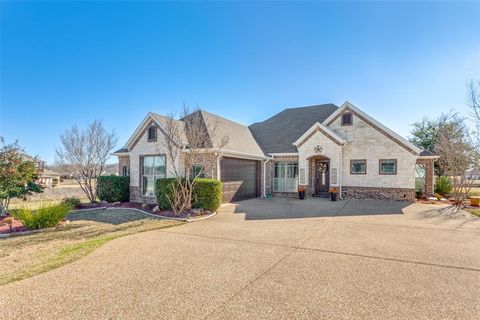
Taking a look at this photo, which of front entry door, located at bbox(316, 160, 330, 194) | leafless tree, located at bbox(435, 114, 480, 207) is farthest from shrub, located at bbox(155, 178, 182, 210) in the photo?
leafless tree, located at bbox(435, 114, 480, 207)

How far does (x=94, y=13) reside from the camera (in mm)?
11195

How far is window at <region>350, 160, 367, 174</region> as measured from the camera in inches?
725

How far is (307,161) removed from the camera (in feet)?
64.3

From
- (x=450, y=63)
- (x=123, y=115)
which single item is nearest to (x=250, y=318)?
(x=450, y=63)

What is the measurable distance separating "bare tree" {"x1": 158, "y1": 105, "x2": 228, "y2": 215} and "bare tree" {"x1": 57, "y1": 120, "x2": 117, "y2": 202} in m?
6.05

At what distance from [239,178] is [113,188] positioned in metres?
8.65

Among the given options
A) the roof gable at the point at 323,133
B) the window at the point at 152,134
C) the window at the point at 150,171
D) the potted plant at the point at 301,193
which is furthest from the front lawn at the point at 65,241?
the roof gable at the point at 323,133

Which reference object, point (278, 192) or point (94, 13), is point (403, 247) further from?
point (94, 13)

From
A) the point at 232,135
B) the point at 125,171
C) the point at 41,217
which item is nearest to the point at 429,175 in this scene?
the point at 232,135

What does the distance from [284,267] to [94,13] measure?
1289cm

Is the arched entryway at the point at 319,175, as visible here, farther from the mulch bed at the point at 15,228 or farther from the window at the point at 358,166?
the mulch bed at the point at 15,228

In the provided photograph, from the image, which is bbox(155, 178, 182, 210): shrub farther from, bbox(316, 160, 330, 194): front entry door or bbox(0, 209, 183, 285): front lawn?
bbox(316, 160, 330, 194): front entry door

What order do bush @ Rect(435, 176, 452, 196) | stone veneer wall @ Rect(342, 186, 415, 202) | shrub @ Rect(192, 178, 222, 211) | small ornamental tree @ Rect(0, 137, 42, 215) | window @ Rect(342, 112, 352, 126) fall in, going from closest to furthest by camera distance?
small ornamental tree @ Rect(0, 137, 42, 215) → shrub @ Rect(192, 178, 222, 211) → stone veneer wall @ Rect(342, 186, 415, 202) → window @ Rect(342, 112, 352, 126) → bush @ Rect(435, 176, 452, 196)

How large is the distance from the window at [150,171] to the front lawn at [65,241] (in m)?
3.71
